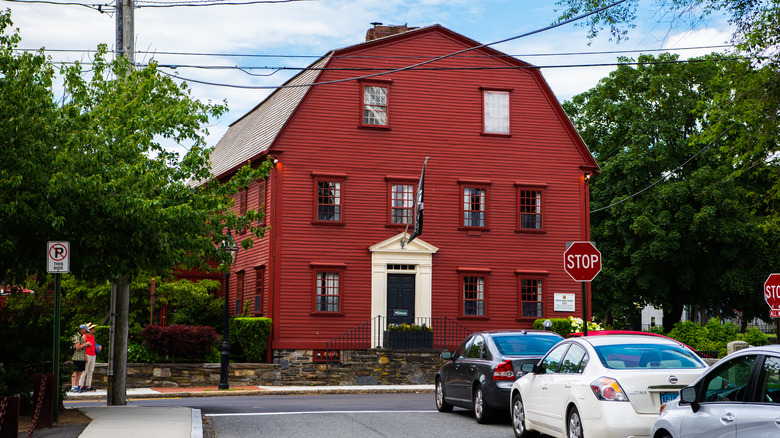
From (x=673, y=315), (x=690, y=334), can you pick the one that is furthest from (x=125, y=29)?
(x=673, y=315)

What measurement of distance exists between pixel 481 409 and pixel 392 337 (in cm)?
1385

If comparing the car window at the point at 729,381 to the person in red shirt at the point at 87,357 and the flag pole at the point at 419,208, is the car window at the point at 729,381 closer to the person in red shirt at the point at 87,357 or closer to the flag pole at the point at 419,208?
the person in red shirt at the point at 87,357

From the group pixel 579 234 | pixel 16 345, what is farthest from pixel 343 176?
pixel 16 345

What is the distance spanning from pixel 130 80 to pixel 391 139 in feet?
47.1

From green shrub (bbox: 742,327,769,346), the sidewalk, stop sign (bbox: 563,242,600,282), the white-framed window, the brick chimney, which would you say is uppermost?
the brick chimney

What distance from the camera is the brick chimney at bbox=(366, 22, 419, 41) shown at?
34.4 meters

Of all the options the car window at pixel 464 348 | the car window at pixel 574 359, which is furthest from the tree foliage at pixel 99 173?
the car window at pixel 574 359

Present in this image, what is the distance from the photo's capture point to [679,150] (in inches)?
1783

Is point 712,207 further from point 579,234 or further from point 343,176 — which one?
point 343,176

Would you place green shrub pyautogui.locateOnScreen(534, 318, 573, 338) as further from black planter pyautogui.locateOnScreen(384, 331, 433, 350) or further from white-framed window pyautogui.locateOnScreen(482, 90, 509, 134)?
white-framed window pyautogui.locateOnScreen(482, 90, 509, 134)

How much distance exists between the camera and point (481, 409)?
1542 centimetres

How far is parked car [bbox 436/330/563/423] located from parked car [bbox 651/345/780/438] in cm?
606

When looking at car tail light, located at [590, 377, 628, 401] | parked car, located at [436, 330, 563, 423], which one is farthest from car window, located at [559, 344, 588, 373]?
parked car, located at [436, 330, 563, 423]

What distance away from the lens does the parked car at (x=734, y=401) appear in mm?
7410
